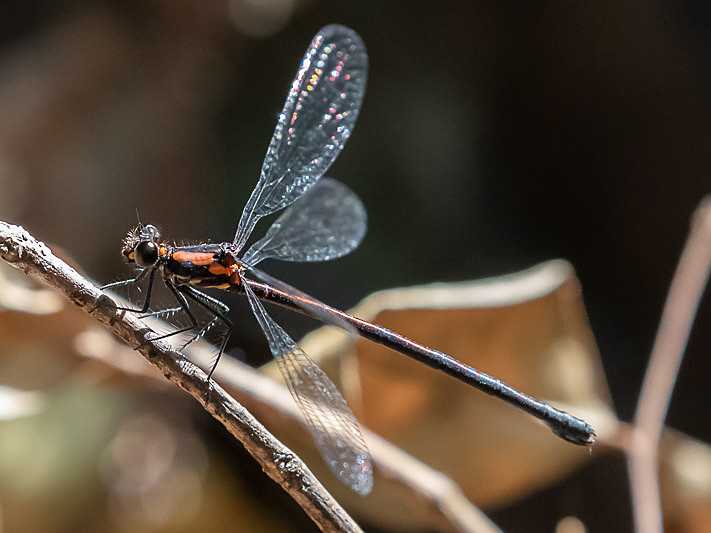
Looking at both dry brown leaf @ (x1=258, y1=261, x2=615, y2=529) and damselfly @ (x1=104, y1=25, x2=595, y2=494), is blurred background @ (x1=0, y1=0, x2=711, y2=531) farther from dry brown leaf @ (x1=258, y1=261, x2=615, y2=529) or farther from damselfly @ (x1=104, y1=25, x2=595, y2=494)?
dry brown leaf @ (x1=258, y1=261, x2=615, y2=529)

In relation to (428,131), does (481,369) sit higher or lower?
lower

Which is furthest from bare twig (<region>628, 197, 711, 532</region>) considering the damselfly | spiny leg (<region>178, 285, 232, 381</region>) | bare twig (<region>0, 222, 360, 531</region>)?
spiny leg (<region>178, 285, 232, 381</region>)

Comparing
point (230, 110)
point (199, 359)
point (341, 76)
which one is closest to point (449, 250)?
point (341, 76)

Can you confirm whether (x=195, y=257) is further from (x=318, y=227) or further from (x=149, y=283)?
(x=318, y=227)

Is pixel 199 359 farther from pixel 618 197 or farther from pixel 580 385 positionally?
pixel 618 197

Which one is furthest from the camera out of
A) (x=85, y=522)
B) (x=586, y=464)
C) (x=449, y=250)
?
(x=449, y=250)

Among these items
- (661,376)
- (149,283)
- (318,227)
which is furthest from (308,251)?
(661,376)

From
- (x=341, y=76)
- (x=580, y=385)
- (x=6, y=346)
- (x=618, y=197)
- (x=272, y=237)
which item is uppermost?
(x=618, y=197)
